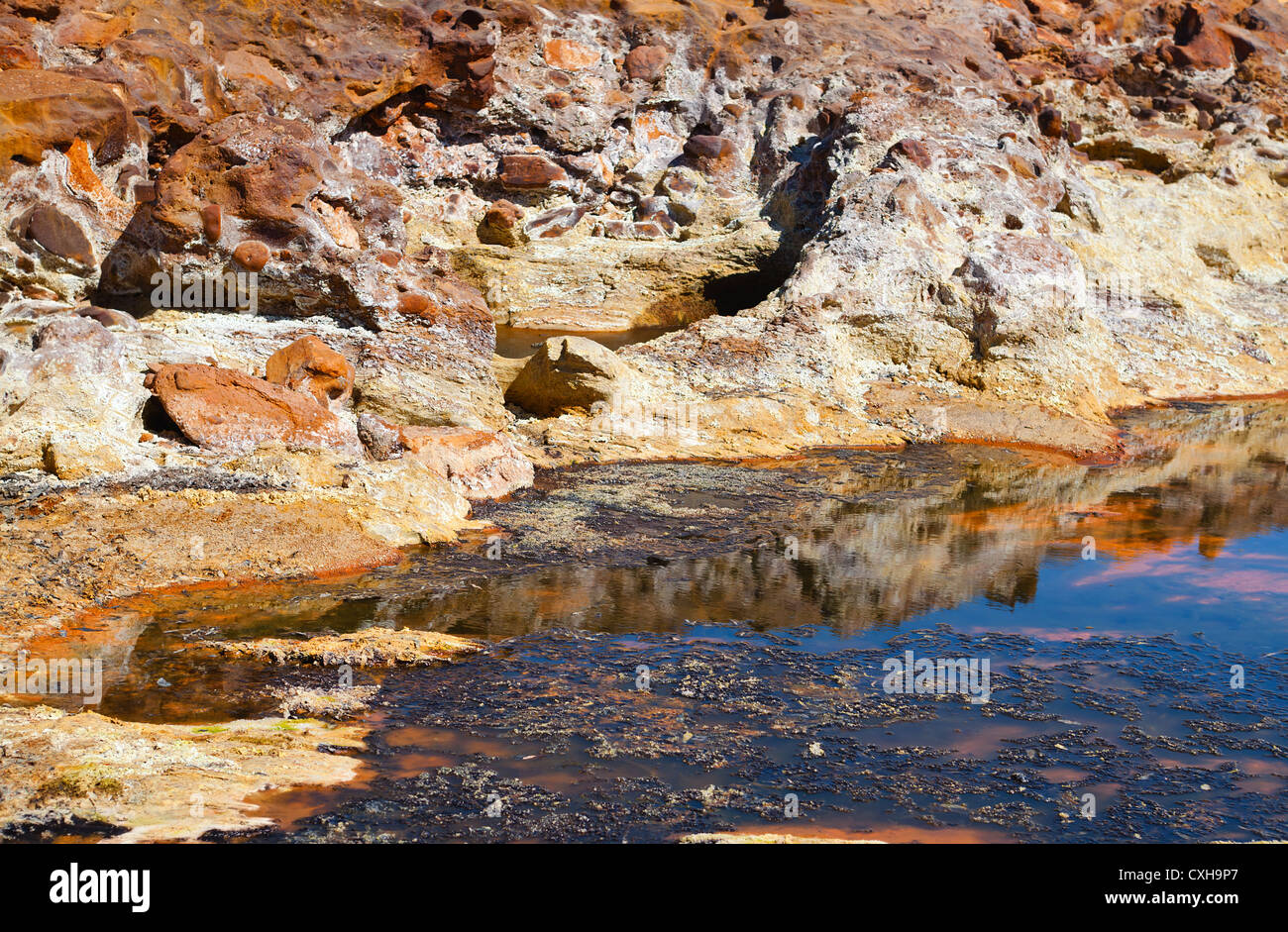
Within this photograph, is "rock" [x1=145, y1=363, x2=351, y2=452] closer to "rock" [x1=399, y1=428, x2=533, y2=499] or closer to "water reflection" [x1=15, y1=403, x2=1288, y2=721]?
"rock" [x1=399, y1=428, x2=533, y2=499]

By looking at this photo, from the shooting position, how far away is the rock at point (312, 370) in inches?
370

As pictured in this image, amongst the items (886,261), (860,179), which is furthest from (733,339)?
(860,179)

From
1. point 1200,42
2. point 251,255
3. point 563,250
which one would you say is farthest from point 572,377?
point 1200,42

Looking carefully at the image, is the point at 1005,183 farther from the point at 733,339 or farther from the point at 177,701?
the point at 177,701

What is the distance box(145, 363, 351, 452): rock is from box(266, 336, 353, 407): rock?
553 millimetres

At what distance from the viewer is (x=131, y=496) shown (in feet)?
24.3

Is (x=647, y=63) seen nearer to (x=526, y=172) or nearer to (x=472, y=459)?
(x=526, y=172)

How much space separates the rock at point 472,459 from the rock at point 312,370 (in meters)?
0.76

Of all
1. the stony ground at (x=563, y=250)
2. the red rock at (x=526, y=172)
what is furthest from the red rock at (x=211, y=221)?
the red rock at (x=526, y=172)

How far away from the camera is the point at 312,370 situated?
948 centimetres

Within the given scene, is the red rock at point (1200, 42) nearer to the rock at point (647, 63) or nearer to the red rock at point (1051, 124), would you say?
the red rock at point (1051, 124)

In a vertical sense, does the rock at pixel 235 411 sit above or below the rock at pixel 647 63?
below

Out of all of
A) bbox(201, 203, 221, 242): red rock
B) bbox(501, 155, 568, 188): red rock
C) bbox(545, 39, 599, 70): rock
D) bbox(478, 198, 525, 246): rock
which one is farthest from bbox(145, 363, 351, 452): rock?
bbox(545, 39, 599, 70): rock

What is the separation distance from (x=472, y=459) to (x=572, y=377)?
214cm
